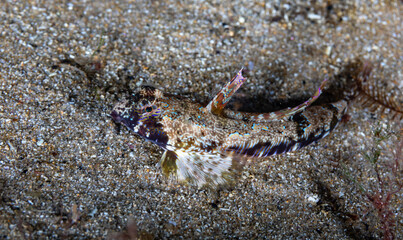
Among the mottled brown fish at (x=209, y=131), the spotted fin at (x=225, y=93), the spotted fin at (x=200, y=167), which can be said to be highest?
the spotted fin at (x=225, y=93)

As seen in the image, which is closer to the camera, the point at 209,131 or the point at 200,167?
the point at 209,131

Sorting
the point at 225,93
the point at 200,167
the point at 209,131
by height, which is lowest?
the point at 200,167

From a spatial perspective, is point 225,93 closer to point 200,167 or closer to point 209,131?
point 209,131

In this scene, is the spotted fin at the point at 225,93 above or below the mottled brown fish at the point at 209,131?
above

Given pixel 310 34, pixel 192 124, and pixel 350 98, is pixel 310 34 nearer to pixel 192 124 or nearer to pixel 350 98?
pixel 350 98

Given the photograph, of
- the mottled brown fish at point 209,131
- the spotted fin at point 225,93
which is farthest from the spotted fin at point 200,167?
the spotted fin at point 225,93

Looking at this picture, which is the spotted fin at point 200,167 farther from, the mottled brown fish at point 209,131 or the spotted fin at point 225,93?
the spotted fin at point 225,93

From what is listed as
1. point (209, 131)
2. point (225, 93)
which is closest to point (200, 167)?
point (209, 131)
